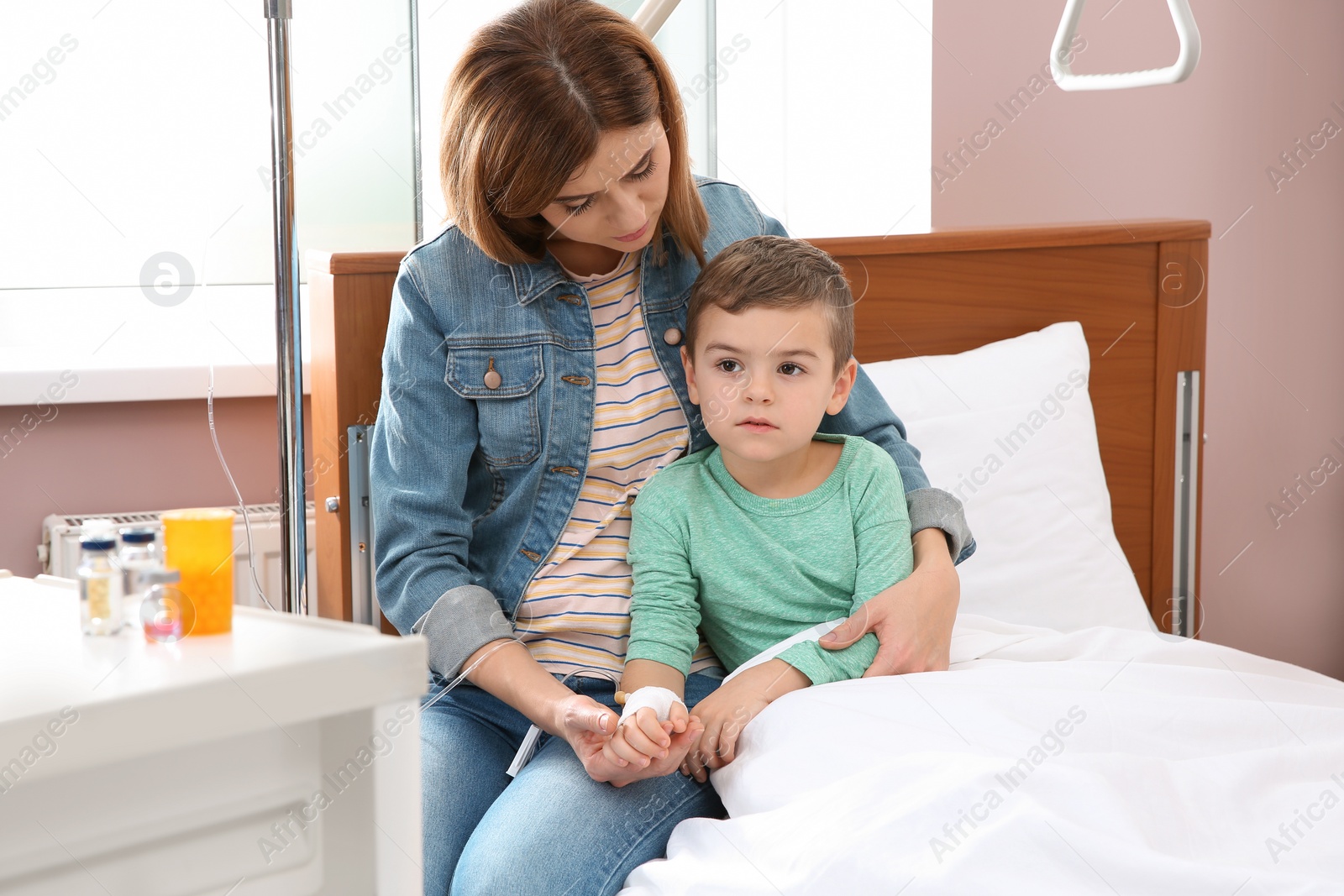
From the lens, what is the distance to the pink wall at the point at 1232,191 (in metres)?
2.05

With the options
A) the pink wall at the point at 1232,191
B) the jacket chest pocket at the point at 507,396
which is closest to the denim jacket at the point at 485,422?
the jacket chest pocket at the point at 507,396

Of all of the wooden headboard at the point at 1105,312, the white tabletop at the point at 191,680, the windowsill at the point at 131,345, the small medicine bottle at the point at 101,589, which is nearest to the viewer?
the white tabletop at the point at 191,680

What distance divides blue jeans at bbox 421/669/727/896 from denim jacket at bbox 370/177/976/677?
3.1 inches

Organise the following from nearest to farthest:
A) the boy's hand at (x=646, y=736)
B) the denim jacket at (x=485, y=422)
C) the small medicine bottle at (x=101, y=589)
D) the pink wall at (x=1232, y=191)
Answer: the small medicine bottle at (x=101, y=589) < the boy's hand at (x=646, y=736) < the denim jacket at (x=485, y=422) < the pink wall at (x=1232, y=191)

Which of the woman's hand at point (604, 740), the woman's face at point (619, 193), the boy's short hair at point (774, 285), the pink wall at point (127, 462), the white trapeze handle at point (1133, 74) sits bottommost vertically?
the woman's hand at point (604, 740)

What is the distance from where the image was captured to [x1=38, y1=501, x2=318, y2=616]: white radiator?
1.65 m

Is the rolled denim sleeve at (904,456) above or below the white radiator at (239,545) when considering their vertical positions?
above

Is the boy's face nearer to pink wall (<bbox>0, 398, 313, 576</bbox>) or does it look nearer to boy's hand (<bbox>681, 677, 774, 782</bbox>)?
boy's hand (<bbox>681, 677, 774, 782</bbox>)

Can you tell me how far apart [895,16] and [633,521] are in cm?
122

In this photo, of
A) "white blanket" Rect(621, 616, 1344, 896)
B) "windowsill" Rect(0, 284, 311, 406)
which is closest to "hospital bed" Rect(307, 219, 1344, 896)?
"white blanket" Rect(621, 616, 1344, 896)

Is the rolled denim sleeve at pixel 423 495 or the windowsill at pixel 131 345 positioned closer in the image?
the rolled denim sleeve at pixel 423 495

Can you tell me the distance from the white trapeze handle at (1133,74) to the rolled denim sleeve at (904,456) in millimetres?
398

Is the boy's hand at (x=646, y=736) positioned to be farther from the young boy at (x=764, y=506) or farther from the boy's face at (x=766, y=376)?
the boy's face at (x=766, y=376)

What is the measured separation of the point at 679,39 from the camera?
2.24m
